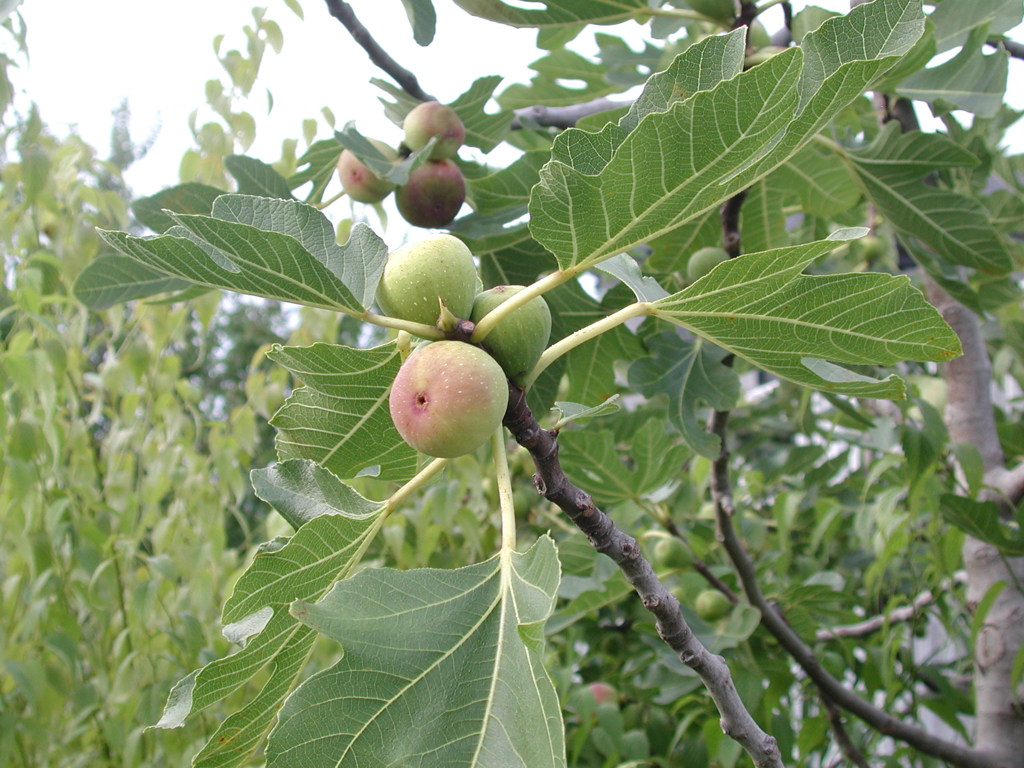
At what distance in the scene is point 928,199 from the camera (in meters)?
1.19

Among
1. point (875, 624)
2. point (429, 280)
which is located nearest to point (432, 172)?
point (429, 280)

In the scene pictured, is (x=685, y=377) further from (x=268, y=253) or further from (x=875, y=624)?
(x=875, y=624)

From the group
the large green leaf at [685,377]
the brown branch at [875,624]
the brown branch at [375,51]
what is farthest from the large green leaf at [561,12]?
the brown branch at [875,624]

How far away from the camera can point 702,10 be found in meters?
1.11

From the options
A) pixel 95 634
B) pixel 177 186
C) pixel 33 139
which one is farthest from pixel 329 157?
pixel 95 634

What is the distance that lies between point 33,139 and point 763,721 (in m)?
1.59

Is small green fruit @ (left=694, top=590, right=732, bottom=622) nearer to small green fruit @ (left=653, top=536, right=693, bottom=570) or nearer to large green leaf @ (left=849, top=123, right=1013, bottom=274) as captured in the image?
small green fruit @ (left=653, top=536, right=693, bottom=570)

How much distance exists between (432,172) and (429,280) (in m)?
0.46

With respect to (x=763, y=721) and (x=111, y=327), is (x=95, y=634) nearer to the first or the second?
(x=111, y=327)

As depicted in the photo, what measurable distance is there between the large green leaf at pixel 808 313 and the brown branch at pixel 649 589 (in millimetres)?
144

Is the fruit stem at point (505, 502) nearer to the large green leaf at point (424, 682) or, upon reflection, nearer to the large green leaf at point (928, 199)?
the large green leaf at point (424, 682)

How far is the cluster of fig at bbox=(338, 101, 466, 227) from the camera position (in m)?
1.01

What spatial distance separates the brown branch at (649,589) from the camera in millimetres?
628

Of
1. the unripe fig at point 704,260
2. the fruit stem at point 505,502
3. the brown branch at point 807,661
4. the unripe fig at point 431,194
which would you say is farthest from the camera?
the brown branch at point 807,661
